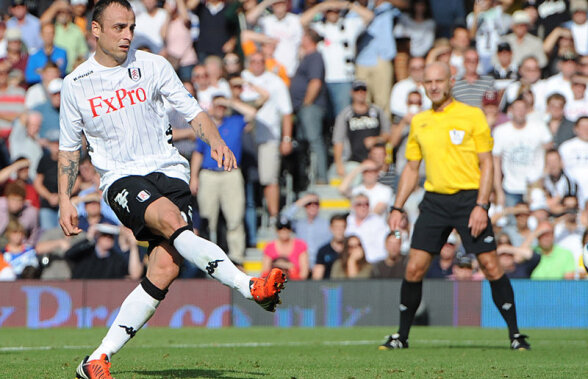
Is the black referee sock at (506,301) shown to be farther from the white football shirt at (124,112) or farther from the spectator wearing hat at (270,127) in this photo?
the spectator wearing hat at (270,127)

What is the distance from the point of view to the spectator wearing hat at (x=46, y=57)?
62.4 feet

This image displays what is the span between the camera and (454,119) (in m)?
9.77

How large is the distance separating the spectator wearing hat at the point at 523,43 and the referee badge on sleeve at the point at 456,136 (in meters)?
8.84

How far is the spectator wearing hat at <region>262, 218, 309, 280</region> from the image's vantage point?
49.7 feet

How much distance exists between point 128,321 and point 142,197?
2.69ft

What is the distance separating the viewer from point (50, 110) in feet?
58.3

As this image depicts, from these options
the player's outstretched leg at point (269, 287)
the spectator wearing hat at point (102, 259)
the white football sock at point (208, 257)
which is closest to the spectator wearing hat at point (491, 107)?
the spectator wearing hat at point (102, 259)

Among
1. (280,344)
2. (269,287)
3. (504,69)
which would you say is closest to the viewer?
(269,287)

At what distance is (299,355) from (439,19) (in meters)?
11.2

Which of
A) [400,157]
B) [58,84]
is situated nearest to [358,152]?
[400,157]

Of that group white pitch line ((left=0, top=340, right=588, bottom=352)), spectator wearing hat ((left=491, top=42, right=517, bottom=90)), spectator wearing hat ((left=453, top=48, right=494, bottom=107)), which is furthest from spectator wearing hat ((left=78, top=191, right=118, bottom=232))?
spectator wearing hat ((left=491, top=42, right=517, bottom=90))

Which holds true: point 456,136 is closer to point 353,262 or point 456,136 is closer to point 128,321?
point 128,321

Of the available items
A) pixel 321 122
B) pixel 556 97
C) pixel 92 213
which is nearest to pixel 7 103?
pixel 92 213

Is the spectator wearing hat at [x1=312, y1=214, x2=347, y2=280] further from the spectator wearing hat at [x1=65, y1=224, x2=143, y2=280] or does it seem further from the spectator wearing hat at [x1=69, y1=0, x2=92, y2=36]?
the spectator wearing hat at [x1=69, y1=0, x2=92, y2=36]
